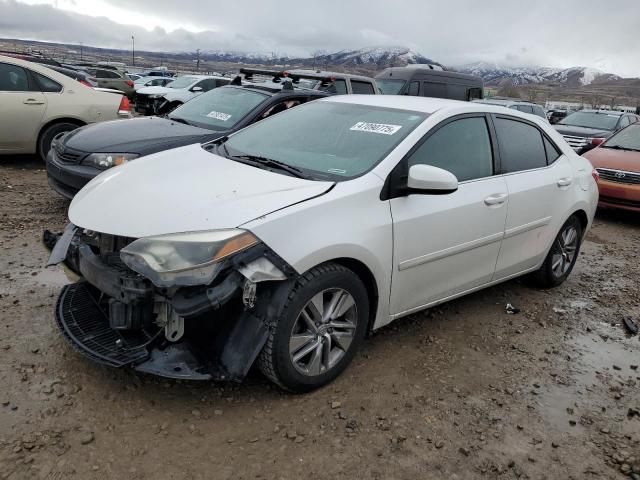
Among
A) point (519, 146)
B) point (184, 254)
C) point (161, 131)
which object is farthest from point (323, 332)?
point (161, 131)

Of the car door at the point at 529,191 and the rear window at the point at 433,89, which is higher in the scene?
the rear window at the point at 433,89

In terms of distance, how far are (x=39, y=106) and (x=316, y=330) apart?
21.1 feet

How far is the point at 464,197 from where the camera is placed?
3600mm

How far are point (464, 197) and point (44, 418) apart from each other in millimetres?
2768

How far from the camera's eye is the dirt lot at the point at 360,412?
2.49m

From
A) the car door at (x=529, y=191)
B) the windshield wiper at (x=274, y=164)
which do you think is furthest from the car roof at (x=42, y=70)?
the car door at (x=529, y=191)

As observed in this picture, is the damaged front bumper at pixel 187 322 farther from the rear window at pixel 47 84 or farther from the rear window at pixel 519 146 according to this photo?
the rear window at pixel 47 84

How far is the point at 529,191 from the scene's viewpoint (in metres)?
4.15

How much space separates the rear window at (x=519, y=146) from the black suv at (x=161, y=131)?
9.50 feet

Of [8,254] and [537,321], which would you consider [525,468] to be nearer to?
[537,321]

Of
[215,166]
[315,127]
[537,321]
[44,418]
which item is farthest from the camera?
[537,321]

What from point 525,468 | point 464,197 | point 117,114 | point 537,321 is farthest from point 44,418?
point 117,114

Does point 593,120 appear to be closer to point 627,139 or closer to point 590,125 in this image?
point 590,125

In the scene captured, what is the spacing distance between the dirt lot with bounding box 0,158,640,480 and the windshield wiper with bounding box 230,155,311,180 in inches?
48.7
